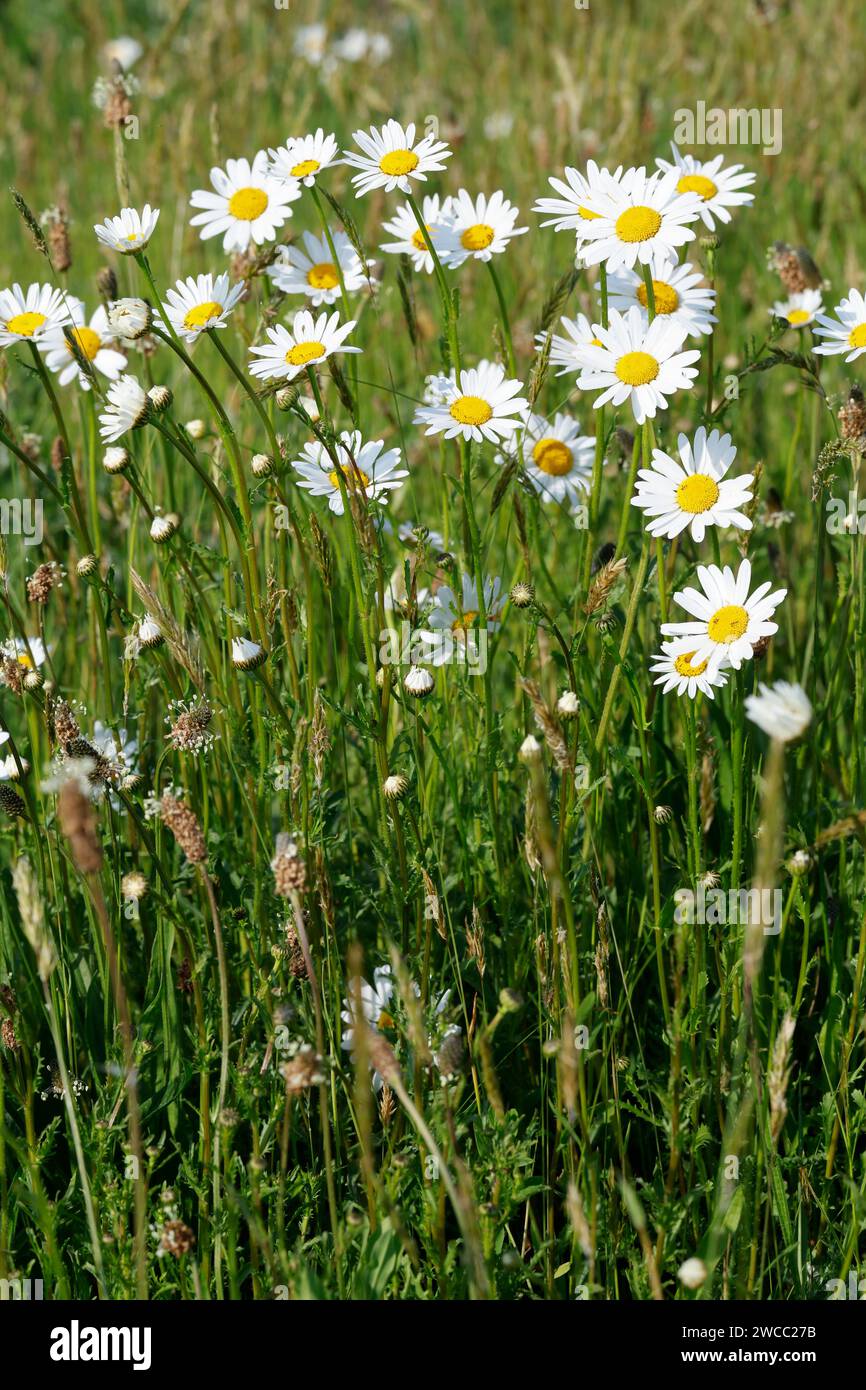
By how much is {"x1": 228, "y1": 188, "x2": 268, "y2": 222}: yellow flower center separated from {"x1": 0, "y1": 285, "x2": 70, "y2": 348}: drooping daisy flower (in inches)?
14.9

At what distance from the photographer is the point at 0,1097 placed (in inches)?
71.2

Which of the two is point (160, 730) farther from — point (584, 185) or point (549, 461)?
point (584, 185)

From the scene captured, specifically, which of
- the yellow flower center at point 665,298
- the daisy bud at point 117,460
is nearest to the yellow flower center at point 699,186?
the yellow flower center at point 665,298

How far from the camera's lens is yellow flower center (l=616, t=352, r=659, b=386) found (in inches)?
78.8

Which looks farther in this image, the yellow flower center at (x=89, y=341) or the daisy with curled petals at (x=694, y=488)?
the yellow flower center at (x=89, y=341)

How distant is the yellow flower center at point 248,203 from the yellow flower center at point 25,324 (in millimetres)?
427

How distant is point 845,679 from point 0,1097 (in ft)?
6.21

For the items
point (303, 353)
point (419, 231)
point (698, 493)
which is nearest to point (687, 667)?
point (698, 493)

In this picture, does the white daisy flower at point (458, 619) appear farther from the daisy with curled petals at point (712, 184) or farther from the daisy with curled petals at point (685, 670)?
the daisy with curled petals at point (712, 184)

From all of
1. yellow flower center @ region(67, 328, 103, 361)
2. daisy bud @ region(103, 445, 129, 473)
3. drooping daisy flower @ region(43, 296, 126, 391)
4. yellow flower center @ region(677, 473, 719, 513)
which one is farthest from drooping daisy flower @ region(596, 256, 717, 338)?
yellow flower center @ region(67, 328, 103, 361)

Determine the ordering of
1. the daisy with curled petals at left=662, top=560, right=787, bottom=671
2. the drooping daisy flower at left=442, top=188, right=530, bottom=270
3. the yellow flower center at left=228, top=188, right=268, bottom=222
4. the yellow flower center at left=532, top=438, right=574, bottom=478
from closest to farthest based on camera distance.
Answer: the daisy with curled petals at left=662, top=560, right=787, bottom=671
the drooping daisy flower at left=442, top=188, right=530, bottom=270
the yellow flower center at left=228, top=188, right=268, bottom=222
the yellow flower center at left=532, top=438, right=574, bottom=478

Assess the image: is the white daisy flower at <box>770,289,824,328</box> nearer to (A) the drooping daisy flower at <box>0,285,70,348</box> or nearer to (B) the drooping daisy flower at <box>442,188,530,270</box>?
(B) the drooping daisy flower at <box>442,188,530,270</box>

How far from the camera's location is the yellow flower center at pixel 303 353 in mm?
2072
